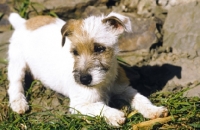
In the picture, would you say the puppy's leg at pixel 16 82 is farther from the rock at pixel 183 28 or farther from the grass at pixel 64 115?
the rock at pixel 183 28

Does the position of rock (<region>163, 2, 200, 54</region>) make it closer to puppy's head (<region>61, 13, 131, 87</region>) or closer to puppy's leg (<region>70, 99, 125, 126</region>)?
puppy's head (<region>61, 13, 131, 87</region>)

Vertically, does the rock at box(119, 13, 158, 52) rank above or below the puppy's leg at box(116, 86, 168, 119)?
above

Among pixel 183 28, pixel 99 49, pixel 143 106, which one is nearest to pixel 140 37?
pixel 183 28

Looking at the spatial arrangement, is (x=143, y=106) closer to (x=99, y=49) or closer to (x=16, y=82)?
(x=99, y=49)

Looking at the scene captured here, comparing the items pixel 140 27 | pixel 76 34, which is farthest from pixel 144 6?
pixel 76 34

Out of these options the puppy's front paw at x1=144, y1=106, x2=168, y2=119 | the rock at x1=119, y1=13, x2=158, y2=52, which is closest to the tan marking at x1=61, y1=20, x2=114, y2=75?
the puppy's front paw at x1=144, y1=106, x2=168, y2=119

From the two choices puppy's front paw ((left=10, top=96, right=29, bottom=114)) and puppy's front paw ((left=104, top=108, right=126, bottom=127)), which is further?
puppy's front paw ((left=10, top=96, right=29, bottom=114))
